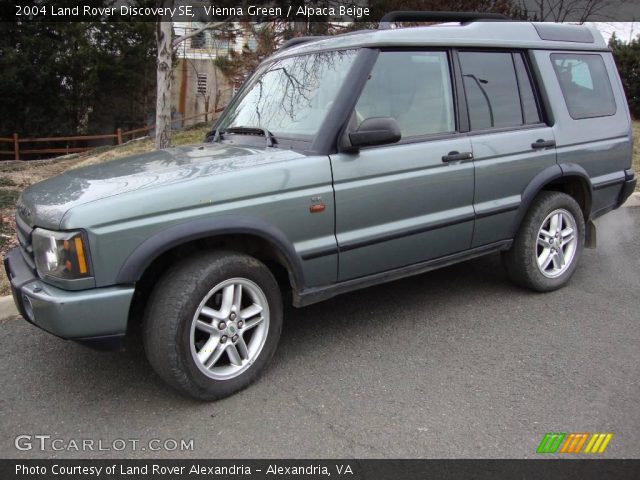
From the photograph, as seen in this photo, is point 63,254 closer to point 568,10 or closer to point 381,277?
point 381,277

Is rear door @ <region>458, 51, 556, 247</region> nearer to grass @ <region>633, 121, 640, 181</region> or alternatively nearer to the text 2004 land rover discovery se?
the text 2004 land rover discovery se

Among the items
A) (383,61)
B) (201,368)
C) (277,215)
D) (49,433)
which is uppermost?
(383,61)

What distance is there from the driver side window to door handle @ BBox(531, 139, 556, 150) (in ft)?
2.45

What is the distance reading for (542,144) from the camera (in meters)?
4.09

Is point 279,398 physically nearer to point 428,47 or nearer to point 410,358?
point 410,358

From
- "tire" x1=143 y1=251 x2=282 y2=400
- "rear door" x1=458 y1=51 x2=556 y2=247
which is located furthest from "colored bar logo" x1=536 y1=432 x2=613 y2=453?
"rear door" x1=458 y1=51 x2=556 y2=247

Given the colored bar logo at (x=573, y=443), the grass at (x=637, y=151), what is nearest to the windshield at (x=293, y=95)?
the colored bar logo at (x=573, y=443)

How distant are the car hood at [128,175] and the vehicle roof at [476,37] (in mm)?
888

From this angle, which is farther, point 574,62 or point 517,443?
point 574,62

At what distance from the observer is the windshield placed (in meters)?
3.37
